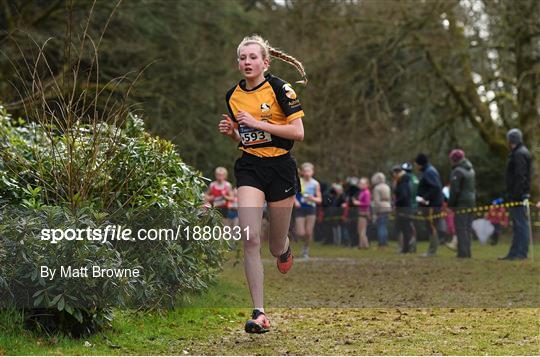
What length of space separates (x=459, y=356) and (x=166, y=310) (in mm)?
2801

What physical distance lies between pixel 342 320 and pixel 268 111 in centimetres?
228

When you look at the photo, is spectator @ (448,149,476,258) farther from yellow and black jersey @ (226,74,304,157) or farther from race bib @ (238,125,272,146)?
race bib @ (238,125,272,146)

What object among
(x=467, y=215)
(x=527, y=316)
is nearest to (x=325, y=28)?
(x=467, y=215)

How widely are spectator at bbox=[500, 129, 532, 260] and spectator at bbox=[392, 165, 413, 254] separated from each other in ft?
7.33

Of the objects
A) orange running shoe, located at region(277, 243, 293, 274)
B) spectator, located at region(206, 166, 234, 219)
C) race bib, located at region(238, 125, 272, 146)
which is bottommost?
orange running shoe, located at region(277, 243, 293, 274)

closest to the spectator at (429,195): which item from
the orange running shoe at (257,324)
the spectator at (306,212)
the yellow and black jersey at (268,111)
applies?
the spectator at (306,212)

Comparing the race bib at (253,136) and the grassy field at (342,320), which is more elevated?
the race bib at (253,136)

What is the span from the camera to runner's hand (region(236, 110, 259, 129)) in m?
7.51

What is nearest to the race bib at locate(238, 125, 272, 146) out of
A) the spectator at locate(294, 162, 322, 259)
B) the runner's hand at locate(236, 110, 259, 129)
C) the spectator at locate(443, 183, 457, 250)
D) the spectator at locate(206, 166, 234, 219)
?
the runner's hand at locate(236, 110, 259, 129)

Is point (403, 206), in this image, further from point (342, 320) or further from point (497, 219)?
point (342, 320)

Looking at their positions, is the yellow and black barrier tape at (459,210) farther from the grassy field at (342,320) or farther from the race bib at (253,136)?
the race bib at (253,136)

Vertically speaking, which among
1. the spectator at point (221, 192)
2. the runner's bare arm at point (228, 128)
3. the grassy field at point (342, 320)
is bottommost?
the grassy field at point (342, 320)

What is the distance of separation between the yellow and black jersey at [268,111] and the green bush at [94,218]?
0.96m

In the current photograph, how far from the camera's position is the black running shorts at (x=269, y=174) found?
7754 millimetres
